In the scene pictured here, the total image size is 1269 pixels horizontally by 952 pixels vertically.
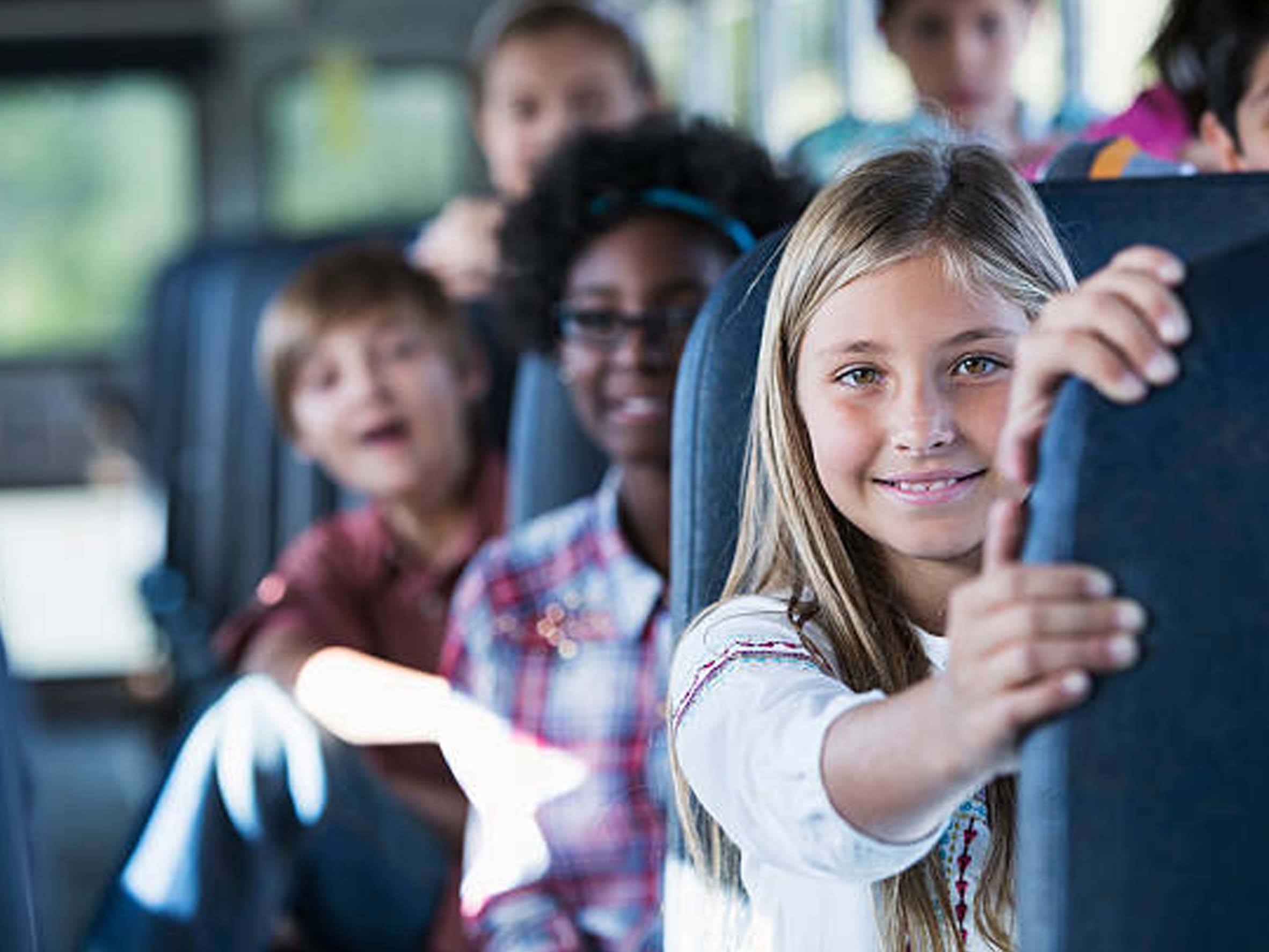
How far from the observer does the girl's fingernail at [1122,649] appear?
0.74 meters

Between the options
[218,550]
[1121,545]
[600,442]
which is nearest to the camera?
[1121,545]

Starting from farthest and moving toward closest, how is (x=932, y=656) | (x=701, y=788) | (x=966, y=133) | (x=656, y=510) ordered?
(x=656, y=510) → (x=966, y=133) → (x=932, y=656) → (x=701, y=788)

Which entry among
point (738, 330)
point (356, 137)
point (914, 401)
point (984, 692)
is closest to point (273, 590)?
point (738, 330)

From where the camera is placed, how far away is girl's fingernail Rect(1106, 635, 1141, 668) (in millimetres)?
741

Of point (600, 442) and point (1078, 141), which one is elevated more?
point (1078, 141)

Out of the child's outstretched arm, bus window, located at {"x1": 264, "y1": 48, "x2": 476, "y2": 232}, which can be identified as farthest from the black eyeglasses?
bus window, located at {"x1": 264, "y1": 48, "x2": 476, "y2": 232}

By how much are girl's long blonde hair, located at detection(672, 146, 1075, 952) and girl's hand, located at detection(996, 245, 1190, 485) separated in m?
0.25

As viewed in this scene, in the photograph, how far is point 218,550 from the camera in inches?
126

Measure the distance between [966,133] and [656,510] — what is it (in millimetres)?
526

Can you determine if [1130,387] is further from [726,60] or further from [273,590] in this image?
[726,60]

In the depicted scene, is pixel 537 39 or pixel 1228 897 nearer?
pixel 1228 897

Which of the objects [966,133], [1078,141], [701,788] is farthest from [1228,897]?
[1078,141]

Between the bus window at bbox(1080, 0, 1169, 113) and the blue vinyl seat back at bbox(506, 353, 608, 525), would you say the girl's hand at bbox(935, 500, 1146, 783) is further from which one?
the bus window at bbox(1080, 0, 1169, 113)

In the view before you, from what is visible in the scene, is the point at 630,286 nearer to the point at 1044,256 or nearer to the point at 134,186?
the point at 1044,256
